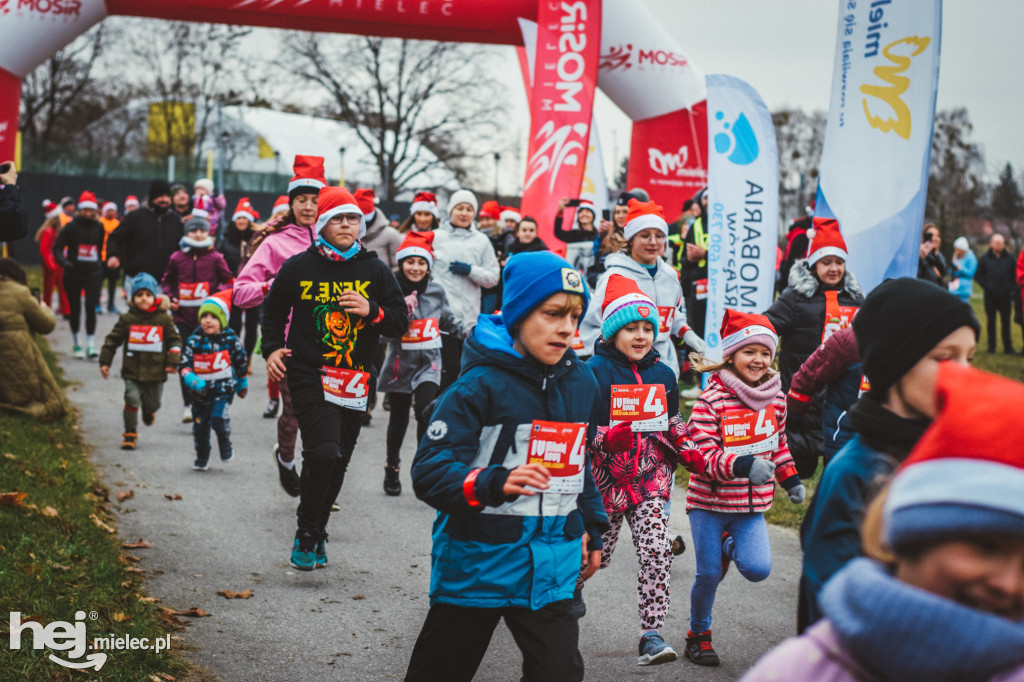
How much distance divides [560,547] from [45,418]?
752 cm

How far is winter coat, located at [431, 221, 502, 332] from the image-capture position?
975cm

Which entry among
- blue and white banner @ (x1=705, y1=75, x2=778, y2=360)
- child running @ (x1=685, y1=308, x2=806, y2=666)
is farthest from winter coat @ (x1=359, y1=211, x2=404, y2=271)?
child running @ (x1=685, y1=308, x2=806, y2=666)

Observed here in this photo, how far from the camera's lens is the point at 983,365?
17.1 meters

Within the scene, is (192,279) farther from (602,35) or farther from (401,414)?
(602,35)

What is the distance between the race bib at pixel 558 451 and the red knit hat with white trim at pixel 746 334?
193cm

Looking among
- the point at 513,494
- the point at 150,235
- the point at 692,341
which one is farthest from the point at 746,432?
the point at 150,235

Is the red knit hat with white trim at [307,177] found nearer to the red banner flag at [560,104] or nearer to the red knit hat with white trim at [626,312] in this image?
the red knit hat with white trim at [626,312]

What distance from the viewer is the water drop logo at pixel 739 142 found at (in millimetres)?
9289

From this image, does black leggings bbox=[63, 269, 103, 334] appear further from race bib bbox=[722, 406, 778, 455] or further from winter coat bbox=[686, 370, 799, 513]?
race bib bbox=[722, 406, 778, 455]

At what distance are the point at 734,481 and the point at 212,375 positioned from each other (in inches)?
207

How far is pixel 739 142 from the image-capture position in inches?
367

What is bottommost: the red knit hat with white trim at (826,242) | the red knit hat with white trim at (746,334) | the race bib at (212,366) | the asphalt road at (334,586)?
the asphalt road at (334,586)

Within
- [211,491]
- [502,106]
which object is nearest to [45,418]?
[211,491]

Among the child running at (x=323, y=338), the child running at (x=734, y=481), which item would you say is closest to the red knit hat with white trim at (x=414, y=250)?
the child running at (x=323, y=338)
